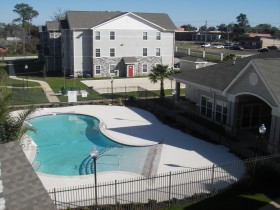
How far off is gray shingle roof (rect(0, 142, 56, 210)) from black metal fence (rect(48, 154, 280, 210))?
394cm

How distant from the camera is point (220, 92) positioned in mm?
28922

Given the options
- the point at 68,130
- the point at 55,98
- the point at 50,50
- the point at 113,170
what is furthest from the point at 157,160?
the point at 50,50

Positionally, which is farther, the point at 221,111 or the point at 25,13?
the point at 25,13

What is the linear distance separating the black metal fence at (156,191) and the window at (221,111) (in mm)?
9199

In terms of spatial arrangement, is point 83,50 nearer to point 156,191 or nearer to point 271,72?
point 271,72

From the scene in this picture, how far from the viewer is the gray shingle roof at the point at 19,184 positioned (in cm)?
1034

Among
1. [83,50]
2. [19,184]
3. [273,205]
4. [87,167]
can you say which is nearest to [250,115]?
[273,205]

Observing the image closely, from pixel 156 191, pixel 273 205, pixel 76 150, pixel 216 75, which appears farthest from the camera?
pixel 216 75

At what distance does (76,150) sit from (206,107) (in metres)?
13.3

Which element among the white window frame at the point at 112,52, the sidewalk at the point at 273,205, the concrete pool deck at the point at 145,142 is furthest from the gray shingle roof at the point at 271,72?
the white window frame at the point at 112,52

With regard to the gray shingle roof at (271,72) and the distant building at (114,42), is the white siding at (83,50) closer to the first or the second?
the distant building at (114,42)

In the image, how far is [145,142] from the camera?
1069 inches

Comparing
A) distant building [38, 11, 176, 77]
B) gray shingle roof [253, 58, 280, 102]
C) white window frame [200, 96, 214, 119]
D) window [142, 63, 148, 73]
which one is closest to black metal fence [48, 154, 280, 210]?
gray shingle roof [253, 58, 280, 102]

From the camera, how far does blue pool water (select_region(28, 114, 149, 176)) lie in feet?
75.6
